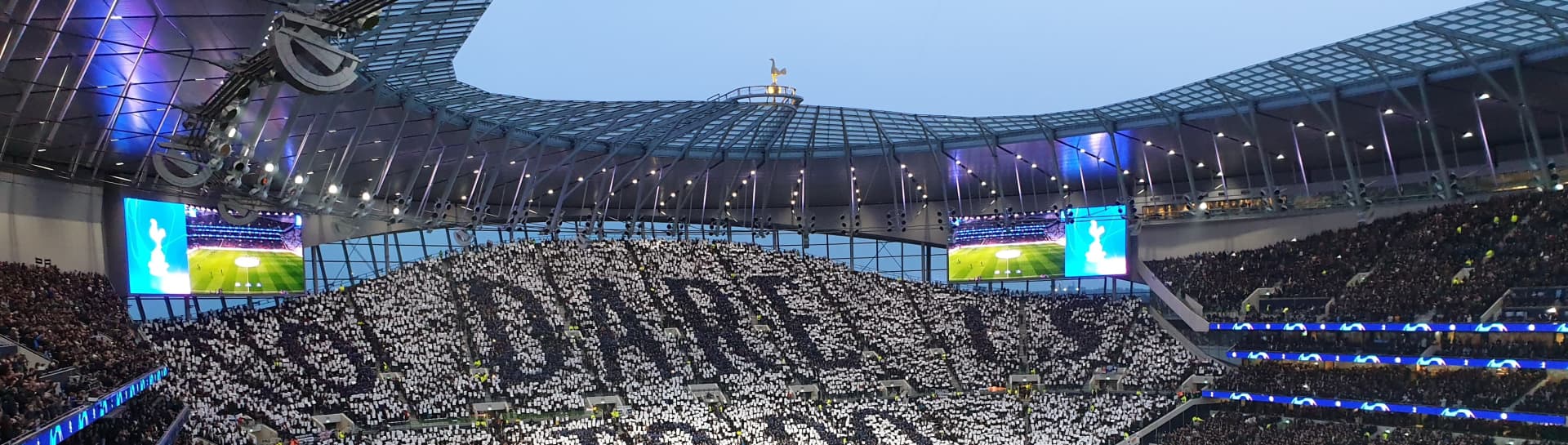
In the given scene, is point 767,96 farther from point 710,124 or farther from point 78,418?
point 78,418

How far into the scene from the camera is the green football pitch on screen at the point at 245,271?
47.0m

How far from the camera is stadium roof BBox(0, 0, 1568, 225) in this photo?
102 feet

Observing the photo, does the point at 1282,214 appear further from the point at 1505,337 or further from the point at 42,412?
the point at 42,412

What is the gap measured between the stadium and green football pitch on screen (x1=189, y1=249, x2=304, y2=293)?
0.14 metres

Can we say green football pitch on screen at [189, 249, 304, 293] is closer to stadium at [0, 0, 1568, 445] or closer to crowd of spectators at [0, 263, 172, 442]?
stadium at [0, 0, 1568, 445]

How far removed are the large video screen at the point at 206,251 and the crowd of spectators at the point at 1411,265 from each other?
133 ft

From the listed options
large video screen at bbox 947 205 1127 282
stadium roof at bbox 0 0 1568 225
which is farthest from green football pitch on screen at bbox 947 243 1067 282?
stadium roof at bbox 0 0 1568 225

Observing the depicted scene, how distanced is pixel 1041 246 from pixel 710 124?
19598 millimetres

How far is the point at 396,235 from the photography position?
6175 cm

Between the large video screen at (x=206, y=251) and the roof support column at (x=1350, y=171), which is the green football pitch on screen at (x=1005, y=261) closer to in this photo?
the roof support column at (x=1350, y=171)

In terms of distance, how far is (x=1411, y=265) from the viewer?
49156mm

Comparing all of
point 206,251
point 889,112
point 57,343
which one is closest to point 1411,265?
point 889,112

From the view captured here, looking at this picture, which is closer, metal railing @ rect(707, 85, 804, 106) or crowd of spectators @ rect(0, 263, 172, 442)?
crowd of spectators @ rect(0, 263, 172, 442)

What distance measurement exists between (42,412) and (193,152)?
11.8m
